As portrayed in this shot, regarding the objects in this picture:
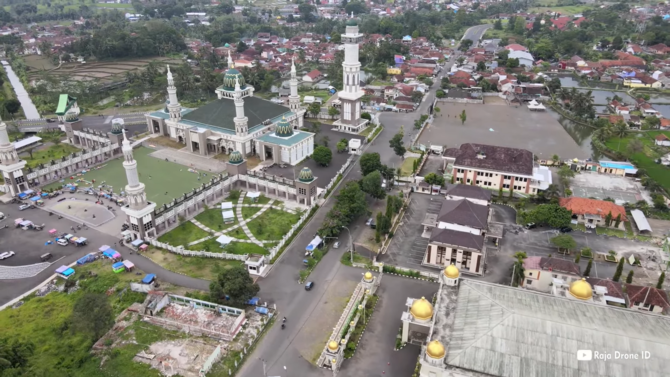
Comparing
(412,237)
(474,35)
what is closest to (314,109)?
(412,237)

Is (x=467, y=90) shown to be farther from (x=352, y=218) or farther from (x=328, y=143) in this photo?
(x=352, y=218)

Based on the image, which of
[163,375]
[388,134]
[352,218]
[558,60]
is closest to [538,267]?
[352,218]

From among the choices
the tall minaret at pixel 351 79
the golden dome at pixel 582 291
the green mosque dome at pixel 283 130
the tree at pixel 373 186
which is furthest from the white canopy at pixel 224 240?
the tall minaret at pixel 351 79

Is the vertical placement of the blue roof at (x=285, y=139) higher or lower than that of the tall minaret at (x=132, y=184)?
lower

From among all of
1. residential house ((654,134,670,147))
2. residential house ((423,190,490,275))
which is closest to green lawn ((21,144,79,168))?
residential house ((423,190,490,275))

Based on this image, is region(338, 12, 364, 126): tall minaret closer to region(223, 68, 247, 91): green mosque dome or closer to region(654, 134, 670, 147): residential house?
region(223, 68, 247, 91): green mosque dome

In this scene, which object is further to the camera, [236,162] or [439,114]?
[439,114]

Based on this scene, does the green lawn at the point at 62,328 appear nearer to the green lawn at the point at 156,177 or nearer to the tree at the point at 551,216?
the green lawn at the point at 156,177
